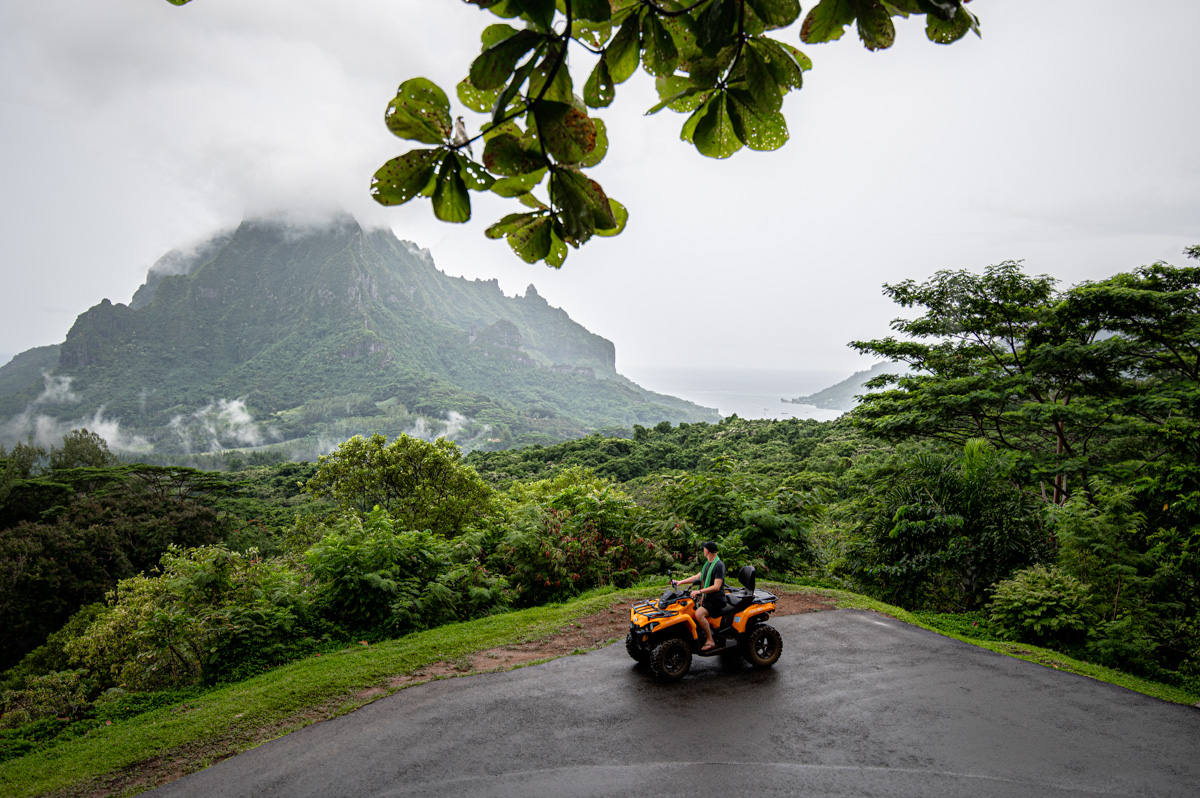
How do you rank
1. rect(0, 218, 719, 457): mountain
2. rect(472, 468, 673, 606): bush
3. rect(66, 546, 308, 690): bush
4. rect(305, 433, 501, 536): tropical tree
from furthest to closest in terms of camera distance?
rect(0, 218, 719, 457): mountain
rect(305, 433, 501, 536): tropical tree
rect(472, 468, 673, 606): bush
rect(66, 546, 308, 690): bush

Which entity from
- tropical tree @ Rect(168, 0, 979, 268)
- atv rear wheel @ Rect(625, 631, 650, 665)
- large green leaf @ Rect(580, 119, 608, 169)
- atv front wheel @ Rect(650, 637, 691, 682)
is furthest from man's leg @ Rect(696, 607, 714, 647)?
large green leaf @ Rect(580, 119, 608, 169)

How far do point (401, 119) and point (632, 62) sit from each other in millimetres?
465

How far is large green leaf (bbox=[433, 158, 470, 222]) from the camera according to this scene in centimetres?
87

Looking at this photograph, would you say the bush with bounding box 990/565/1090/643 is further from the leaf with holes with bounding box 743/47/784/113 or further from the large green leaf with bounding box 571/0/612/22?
the large green leaf with bounding box 571/0/612/22

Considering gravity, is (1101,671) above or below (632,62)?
below

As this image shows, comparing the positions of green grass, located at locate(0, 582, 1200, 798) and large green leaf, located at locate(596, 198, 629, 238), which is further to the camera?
green grass, located at locate(0, 582, 1200, 798)

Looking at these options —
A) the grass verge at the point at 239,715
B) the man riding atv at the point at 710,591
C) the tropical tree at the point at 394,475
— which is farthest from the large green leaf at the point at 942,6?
the tropical tree at the point at 394,475

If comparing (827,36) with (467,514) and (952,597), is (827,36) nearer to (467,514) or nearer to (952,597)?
(952,597)

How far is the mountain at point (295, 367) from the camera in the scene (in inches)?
4345

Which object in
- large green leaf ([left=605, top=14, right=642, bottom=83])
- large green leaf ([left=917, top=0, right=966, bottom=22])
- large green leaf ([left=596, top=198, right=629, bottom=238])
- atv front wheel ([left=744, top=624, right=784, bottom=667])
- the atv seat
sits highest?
large green leaf ([left=605, top=14, right=642, bottom=83])

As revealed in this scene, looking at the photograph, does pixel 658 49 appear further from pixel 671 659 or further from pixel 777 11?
pixel 671 659

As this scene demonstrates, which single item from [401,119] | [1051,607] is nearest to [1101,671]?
[1051,607]

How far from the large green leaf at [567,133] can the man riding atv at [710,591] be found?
4.98 meters

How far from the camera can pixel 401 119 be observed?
810mm
